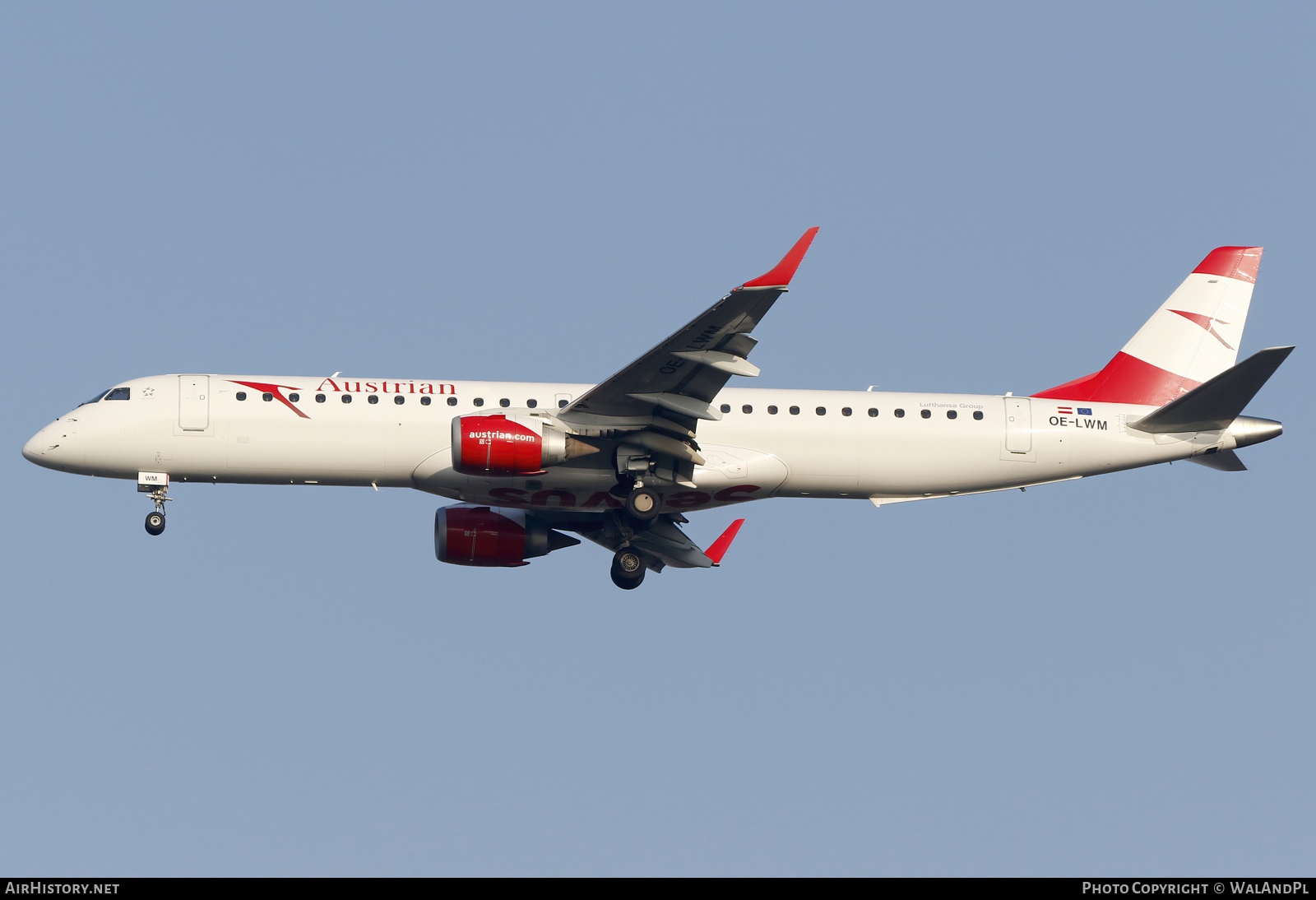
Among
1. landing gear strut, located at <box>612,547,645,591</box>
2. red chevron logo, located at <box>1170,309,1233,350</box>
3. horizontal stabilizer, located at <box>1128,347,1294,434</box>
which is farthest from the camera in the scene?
red chevron logo, located at <box>1170,309,1233,350</box>

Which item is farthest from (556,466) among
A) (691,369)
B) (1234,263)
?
(1234,263)

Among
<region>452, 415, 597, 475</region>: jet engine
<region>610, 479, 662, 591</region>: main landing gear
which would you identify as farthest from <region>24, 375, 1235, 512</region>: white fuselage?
<region>452, 415, 597, 475</region>: jet engine

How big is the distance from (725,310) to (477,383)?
29.7 feet

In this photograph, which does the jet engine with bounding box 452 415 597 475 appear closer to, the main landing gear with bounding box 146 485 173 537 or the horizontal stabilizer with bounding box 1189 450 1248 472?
the main landing gear with bounding box 146 485 173 537

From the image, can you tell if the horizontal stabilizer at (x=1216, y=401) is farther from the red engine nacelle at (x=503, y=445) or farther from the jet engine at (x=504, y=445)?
the red engine nacelle at (x=503, y=445)

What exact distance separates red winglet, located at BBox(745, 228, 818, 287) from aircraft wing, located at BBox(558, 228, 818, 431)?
0.7 inches

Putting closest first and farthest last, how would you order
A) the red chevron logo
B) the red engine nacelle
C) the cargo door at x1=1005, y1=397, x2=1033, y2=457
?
the red engine nacelle < the cargo door at x1=1005, y1=397, x2=1033, y2=457 < the red chevron logo

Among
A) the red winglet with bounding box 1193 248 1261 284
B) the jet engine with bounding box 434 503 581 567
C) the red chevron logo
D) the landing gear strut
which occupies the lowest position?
the landing gear strut

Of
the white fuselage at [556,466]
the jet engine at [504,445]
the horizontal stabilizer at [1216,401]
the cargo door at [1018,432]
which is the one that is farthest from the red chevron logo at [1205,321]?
the jet engine at [504,445]

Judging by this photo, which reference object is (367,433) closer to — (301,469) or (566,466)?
(301,469)

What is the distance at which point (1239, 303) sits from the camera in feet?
142

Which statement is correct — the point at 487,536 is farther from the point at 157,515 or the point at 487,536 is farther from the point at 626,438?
the point at 157,515

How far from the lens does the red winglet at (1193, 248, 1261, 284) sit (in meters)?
43.6

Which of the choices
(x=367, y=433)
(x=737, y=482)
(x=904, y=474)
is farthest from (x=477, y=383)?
(x=904, y=474)
